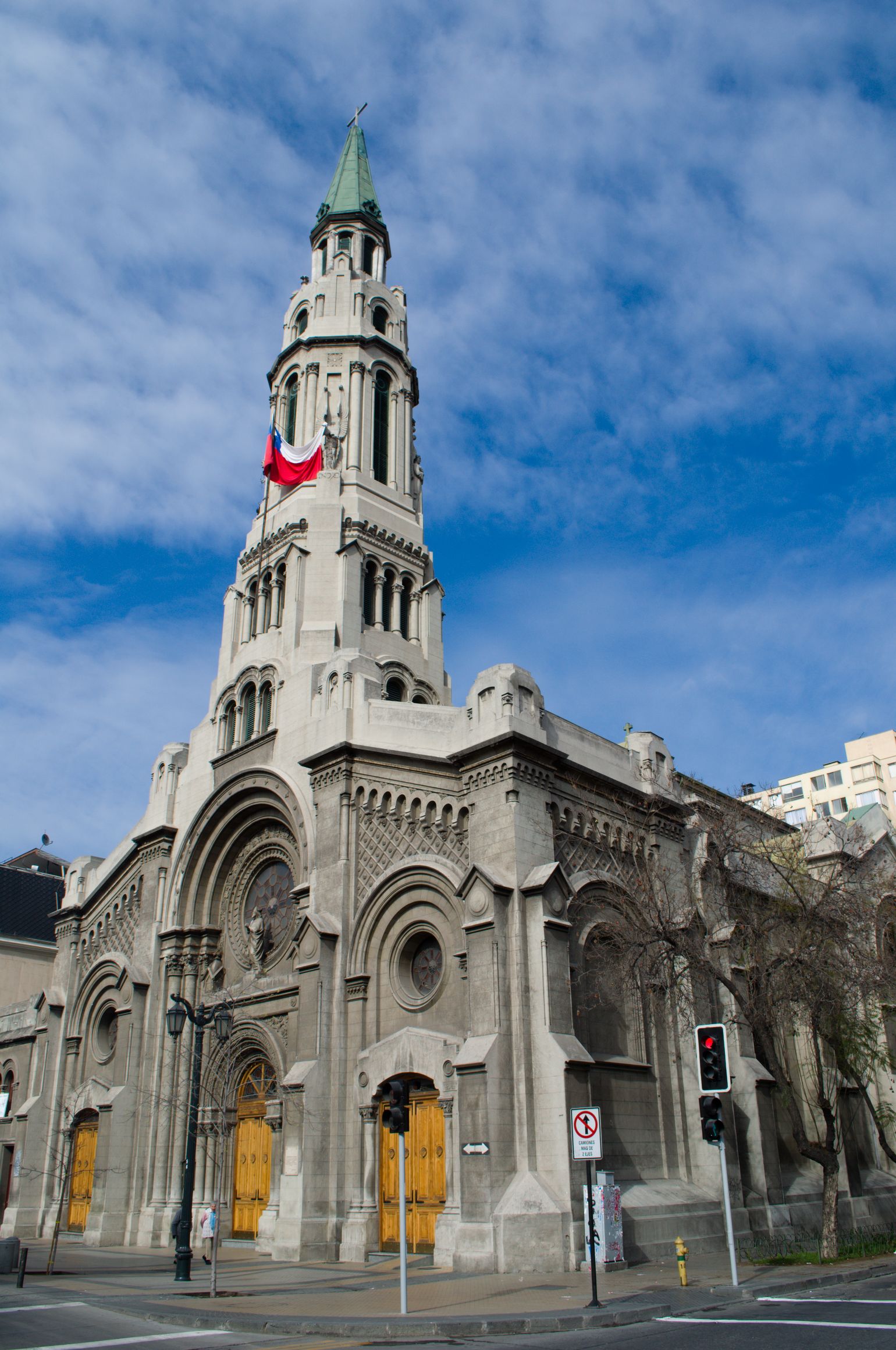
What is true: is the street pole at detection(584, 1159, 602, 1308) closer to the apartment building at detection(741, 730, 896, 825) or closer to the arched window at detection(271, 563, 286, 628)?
the arched window at detection(271, 563, 286, 628)

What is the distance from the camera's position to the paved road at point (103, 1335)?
12.4 metres

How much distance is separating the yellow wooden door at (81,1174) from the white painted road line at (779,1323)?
22.4 m

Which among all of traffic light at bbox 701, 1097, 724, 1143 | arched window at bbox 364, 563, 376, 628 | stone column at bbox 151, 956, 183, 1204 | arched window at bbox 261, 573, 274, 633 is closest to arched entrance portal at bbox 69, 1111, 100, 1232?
stone column at bbox 151, 956, 183, 1204

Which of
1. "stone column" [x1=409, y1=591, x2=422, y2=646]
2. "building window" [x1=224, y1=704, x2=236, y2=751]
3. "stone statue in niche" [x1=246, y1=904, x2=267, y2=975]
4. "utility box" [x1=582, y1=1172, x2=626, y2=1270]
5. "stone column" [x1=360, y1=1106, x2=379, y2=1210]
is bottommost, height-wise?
"utility box" [x1=582, y1=1172, x2=626, y2=1270]

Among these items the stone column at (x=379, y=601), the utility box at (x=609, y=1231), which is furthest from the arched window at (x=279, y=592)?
the utility box at (x=609, y=1231)

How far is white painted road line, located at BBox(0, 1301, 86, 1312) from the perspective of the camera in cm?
1593

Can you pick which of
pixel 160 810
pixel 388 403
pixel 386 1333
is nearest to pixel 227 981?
pixel 160 810

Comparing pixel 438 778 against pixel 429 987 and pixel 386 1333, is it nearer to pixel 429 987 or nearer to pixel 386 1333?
pixel 429 987

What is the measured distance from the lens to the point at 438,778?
25.5 meters

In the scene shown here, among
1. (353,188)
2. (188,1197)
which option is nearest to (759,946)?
(188,1197)

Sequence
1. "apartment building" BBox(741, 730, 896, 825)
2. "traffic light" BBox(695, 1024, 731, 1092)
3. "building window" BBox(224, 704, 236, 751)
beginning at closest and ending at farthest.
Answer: "traffic light" BBox(695, 1024, 731, 1092)
"building window" BBox(224, 704, 236, 751)
"apartment building" BBox(741, 730, 896, 825)

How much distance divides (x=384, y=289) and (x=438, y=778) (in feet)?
83.6

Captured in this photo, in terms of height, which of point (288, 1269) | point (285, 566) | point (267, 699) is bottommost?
point (288, 1269)

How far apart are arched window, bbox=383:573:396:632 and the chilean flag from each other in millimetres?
4612
